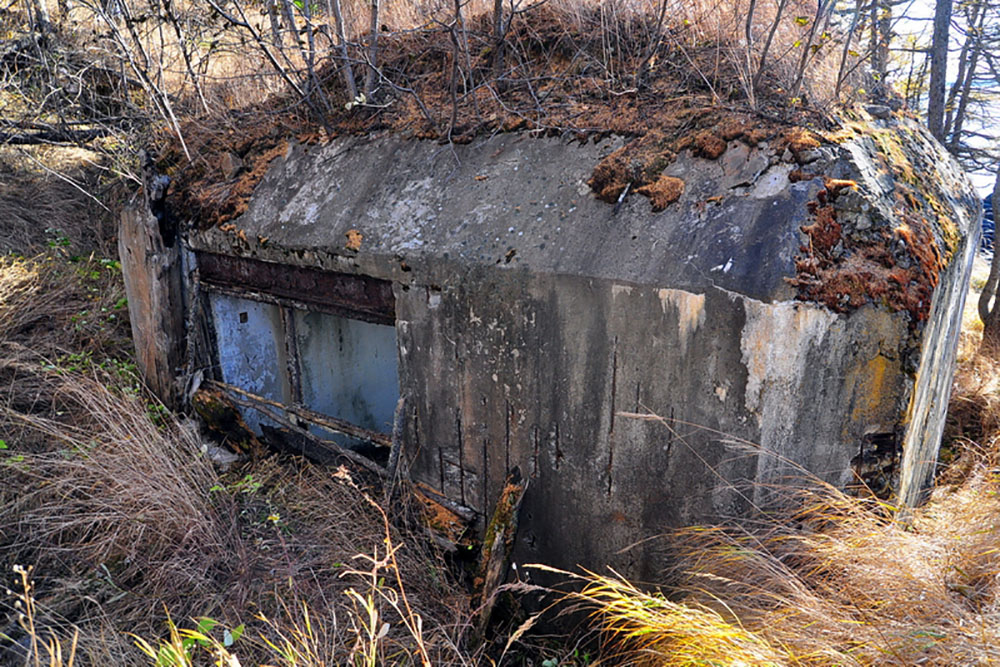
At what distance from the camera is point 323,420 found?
3.61 metres

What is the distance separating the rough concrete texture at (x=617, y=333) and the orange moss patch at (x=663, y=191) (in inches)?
1.3

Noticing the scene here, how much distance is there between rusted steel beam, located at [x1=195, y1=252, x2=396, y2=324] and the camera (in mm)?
3123

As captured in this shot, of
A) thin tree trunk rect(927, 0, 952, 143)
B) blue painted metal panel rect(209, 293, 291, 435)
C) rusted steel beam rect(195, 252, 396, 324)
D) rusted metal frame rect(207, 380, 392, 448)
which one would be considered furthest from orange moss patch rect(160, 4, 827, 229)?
thin tree trunk rect(927, 0, 952, 143)

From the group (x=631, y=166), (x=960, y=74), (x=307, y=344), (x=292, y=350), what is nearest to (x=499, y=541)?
(x=631, y=166)

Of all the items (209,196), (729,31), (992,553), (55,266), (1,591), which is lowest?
(1,591)

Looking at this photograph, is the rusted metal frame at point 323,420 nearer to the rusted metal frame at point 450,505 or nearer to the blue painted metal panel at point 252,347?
the blue painted metal panel at point 252,347

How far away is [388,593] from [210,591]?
32.6 inches

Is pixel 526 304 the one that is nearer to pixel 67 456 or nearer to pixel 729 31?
pixel 729 31

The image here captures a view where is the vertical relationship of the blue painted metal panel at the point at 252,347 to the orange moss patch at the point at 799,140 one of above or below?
below

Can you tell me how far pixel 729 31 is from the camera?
3000mm

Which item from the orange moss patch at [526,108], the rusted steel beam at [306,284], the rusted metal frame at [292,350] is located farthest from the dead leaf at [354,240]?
the rusted metal frame at [292,350]

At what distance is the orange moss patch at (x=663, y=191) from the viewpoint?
7.95ft

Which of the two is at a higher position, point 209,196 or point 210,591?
point 209,196

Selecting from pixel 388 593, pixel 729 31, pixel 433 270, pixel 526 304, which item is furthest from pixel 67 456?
pixel 729 31
